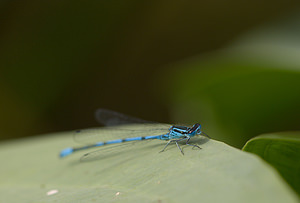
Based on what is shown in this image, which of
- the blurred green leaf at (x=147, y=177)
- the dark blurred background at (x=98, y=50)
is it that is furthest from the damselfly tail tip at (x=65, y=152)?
the dark blurred background at (x=98, y=50)

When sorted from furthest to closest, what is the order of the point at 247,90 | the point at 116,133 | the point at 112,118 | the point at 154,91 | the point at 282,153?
1. the point at 154,91
2. the point at 112,118
3. the point at 116,133
4. the point at 247,90
5. the point at 282,153

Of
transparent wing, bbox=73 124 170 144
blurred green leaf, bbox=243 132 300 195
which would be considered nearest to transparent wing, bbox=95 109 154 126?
transparent wing, bbox=73 124 170 144

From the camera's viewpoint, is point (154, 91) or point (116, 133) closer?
point (116, 133)

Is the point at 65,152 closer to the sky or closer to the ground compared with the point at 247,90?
closer to the ground

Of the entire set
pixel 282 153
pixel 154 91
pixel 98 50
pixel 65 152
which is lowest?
pixel 282 153

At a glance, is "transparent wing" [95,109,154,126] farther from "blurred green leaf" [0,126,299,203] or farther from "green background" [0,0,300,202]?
"blurred green leaf" [0,126,299,203]

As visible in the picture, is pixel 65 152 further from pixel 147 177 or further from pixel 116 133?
pixel 147 177

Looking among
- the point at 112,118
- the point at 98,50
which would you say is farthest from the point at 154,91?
the point at 112,118
